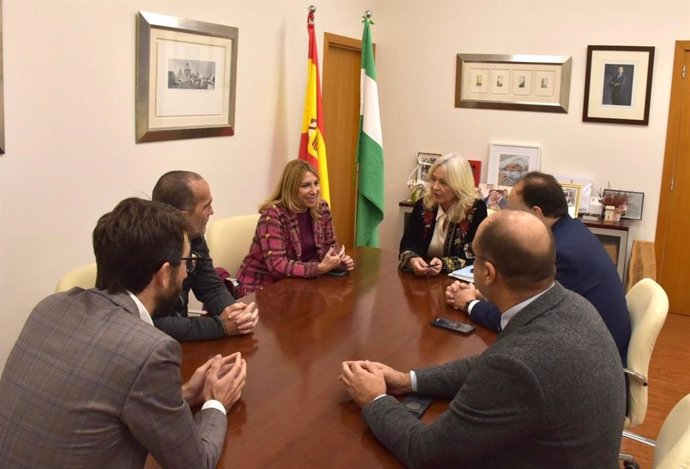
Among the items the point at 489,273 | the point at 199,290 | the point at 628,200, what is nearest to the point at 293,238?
the point at 199,290

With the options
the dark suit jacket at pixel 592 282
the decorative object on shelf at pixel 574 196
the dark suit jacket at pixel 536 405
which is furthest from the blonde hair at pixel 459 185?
the decorative object on shelf at pixel 574 196

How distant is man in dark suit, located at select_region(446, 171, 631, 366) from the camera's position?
250cm

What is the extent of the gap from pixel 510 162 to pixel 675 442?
4142mm

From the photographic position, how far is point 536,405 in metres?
1.38

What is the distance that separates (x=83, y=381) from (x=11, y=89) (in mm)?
1865

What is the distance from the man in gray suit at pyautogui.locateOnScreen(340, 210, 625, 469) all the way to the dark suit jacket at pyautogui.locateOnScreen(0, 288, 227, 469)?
49 centimetres

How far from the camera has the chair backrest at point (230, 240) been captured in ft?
11.1

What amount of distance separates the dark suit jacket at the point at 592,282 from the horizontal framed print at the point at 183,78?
1.98m

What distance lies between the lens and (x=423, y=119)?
5855 mm

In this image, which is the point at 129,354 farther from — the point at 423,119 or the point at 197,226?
the point at 423,119

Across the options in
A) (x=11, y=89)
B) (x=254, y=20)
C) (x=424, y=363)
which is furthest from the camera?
(x=254, y=20)

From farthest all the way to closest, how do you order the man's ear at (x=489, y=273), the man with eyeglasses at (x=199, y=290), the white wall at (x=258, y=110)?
the white wall at (x=258, y=110), the man with eyeglasses at (x=199, y=290), the man's ear at (x=489, y=273)

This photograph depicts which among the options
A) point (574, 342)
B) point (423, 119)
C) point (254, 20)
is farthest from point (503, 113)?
point (574, 342)

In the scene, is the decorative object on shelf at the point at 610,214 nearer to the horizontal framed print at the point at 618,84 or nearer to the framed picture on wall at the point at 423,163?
the horizontal framed print at the point at 618,84
